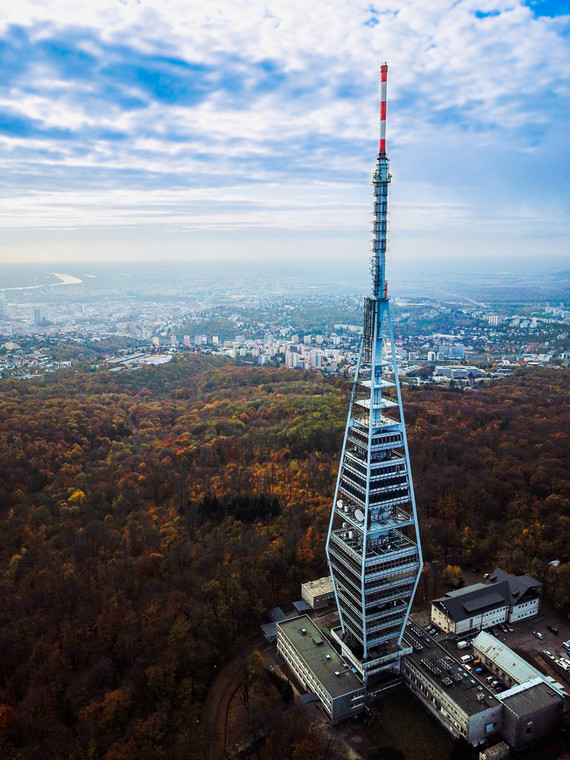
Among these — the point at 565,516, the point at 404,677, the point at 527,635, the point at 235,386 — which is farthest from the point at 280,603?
the point at 235,386

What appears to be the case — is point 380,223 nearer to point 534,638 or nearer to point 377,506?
point 377,506

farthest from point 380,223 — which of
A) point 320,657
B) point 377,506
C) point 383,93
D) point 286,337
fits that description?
point 286,337

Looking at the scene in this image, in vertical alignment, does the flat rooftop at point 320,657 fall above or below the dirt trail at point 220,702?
above

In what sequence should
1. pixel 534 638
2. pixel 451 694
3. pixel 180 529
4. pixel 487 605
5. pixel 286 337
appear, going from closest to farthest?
pixel 451 694 → pixel 534 638 → pixel 487 605 → pixel 180 529 → pixel 286 337

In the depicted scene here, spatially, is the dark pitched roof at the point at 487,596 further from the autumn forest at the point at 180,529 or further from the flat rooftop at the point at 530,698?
the flat rooftop at the point at 530,698

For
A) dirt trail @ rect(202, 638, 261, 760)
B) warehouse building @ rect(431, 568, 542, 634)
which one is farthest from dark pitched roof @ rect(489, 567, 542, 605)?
dirt trail @ rect(202, 638, 261, 760)

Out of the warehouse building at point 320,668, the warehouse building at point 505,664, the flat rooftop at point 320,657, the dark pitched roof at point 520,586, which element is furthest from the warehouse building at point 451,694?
the dark pitched roof at point 520,586
